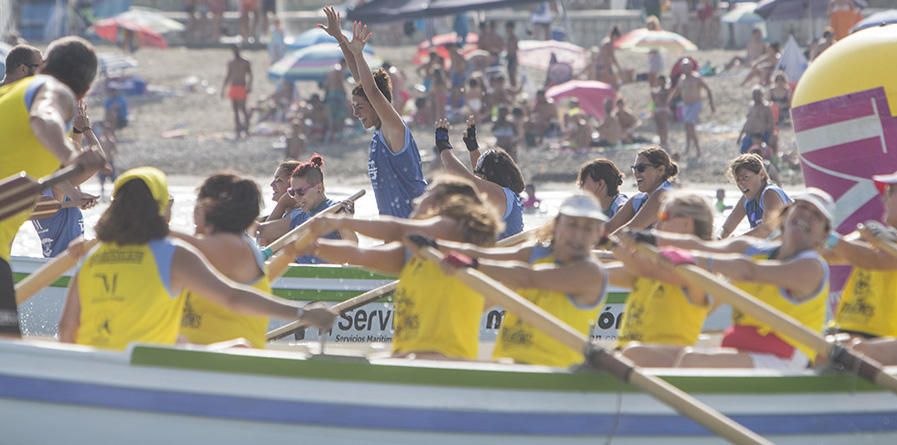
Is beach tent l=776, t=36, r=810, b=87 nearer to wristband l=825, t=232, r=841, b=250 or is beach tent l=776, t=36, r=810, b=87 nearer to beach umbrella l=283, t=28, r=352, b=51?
beach umbrella l=283, t=28, r=352, b=51

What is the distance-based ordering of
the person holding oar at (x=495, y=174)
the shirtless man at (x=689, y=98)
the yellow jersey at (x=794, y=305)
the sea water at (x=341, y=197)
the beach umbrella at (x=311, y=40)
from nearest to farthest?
the yellow jersey at (x=794, y=305) → the person holding oar at (x=495, y=174) → the sea water at (x=341, y=197) → the shirtless man at (x=689, y=98) → the beach umbrella at (x=311, y=40)

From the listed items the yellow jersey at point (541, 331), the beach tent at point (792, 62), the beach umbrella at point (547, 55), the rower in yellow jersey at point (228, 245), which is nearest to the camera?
the rower in yellow jersey at point (228, 245)

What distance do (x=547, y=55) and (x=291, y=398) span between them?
19324mm

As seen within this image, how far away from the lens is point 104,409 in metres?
6.41

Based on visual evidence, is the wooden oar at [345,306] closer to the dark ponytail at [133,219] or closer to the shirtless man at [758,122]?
the dark ponytail at [133,219]

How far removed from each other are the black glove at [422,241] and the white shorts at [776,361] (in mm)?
1556

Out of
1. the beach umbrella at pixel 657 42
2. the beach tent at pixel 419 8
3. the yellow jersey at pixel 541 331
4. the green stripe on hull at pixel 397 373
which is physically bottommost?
the green stripe on hull at pixel 397 373

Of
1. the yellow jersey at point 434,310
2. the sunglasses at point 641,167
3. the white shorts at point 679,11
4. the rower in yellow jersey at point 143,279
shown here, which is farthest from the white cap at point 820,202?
the white shorts at point 679,11

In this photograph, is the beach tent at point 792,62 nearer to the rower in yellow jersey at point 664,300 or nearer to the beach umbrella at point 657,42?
the beach umbrella at point 657,42

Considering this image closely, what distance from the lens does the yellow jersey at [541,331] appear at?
22.3ft

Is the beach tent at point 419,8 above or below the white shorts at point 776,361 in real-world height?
above

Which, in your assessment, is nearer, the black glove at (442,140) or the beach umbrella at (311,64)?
the black glove at (442,140)

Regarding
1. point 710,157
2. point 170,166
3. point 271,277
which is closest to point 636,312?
point 271,277

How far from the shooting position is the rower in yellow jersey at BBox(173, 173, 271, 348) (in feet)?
22.0
